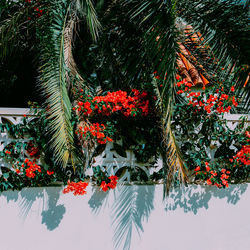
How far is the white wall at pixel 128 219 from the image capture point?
3525 millimetres

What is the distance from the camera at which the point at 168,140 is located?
3.40 m

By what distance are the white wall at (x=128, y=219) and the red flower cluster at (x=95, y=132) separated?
2.16 ft

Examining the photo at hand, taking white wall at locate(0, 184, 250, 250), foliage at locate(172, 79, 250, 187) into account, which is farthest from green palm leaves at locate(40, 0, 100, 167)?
foliage at locate(172, 79, 250, 187)

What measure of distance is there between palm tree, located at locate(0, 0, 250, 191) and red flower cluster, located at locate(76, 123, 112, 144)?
7.4 inches

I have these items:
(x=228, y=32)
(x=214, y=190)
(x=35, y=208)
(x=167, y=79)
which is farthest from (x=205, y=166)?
(x=35, y=208)

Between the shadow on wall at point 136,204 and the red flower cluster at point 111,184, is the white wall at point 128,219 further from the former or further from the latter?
the red flower cluster at point 111,184

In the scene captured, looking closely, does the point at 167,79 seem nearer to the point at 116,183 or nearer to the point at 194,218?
the point at 116,183

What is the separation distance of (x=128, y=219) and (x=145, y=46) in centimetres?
220

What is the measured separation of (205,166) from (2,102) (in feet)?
14.3

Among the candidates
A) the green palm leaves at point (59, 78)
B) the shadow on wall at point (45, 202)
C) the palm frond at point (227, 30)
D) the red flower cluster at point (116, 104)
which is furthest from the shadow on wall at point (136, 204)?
the palm frond at point (227, 30)

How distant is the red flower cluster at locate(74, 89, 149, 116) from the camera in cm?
360

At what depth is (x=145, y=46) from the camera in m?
3.37

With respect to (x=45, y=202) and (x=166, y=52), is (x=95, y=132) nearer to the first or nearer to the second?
(x=45, y=202)

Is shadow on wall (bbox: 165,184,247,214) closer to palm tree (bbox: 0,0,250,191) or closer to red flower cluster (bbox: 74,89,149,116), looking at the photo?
palm tree (bbox: 0,0,250,191)
